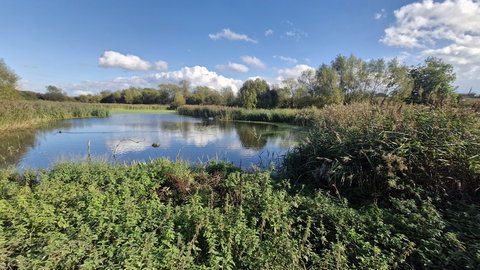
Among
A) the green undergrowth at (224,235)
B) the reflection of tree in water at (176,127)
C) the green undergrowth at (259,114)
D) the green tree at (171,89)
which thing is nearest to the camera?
the green undergrowth at (224,235)

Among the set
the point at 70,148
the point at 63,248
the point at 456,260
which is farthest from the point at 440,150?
the point at 70,148

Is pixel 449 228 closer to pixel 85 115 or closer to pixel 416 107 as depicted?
pixel 416 107

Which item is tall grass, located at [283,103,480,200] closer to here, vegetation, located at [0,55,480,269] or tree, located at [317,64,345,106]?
vegetation, located at [0,55,480,269]

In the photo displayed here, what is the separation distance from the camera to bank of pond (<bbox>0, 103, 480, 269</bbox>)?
82.8 inches

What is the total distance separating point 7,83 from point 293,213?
27027mm

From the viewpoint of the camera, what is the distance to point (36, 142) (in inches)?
406

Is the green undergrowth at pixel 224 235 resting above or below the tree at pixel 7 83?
below

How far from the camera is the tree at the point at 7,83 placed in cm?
1658

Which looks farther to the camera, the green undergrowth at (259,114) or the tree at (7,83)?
the green undergrowth at (259,114)

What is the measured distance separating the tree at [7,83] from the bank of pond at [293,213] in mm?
18991

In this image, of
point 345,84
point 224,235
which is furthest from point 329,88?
point 224,235

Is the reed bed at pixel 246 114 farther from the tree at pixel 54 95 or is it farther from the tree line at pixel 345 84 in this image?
the tree at pixel 54 95

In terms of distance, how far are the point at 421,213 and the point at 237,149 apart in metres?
7.60

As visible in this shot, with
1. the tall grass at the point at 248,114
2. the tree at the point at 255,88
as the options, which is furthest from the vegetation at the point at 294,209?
the tree at the point at 255,88
